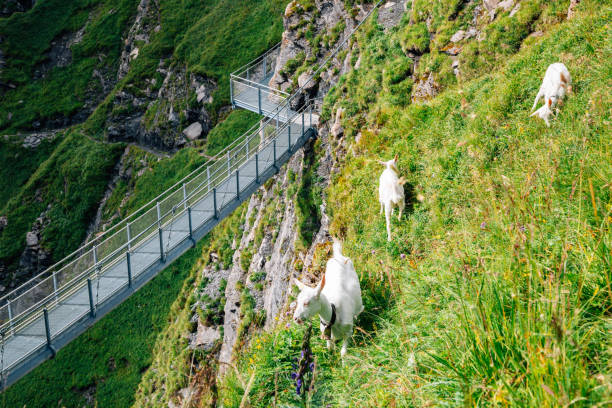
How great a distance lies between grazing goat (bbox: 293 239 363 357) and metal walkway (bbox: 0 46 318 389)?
33.7 feet

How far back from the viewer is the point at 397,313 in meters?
4.73

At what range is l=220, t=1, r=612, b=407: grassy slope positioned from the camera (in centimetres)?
245

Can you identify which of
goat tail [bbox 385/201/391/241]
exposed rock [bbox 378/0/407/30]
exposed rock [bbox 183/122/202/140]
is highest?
exposed rock [bbox 378/0/407/30]

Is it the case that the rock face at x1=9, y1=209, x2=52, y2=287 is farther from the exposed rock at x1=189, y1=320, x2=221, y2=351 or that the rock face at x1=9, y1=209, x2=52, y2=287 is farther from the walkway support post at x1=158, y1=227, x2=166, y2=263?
the walkway support post at x1=158, y1=227, x2=166, y2=263

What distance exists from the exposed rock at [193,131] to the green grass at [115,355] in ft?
32.9

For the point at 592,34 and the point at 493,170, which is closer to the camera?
the point at 493,170

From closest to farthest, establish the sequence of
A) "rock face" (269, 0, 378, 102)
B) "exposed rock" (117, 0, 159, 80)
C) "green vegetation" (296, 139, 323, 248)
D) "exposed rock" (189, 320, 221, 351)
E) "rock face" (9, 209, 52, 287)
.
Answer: "green vegetation" (296, 139, 323, 248) < "exposed rock" (189, 320, 221, 351) < "rock face" (269, 0, 378, 102) < "rock face" (9, 209, 52, 287) < "exposed rock" (117, 0, 159, 80)

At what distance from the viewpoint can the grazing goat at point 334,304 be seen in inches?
175

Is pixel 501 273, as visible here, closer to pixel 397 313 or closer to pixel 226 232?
pixel 397 313

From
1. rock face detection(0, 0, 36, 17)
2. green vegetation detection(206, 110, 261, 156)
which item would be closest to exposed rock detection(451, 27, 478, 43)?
green vegetation detection(206, 110, 261, 156)

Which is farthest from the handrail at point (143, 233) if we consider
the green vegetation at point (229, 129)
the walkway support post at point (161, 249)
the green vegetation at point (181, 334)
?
the green vegetation at point (229, 129)

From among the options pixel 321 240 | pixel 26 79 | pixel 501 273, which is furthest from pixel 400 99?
pixel 26 79

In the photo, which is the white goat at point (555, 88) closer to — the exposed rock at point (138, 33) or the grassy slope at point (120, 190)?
the grassy slope at point (120, 190)

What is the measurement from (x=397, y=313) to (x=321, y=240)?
6.32m
